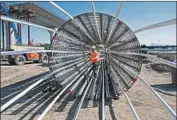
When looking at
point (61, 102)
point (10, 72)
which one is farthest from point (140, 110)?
point (10, 72)

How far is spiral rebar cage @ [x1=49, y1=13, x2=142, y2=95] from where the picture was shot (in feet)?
21.2

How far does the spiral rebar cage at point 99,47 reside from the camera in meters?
6.46

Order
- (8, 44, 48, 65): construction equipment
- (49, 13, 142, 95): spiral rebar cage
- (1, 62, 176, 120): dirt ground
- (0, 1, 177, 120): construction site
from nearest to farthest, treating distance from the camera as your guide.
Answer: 1. (1, 62, 176, 120): dirt ground
2. (0, 1, 177, 120): construction site
3. (49, 13, 142, 95): spiral rebar cage
4. (8, 44, 48, 65): construction equipment

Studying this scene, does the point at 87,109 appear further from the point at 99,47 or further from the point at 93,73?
the point at 99,47

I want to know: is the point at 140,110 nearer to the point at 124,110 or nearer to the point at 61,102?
the point at 124,110

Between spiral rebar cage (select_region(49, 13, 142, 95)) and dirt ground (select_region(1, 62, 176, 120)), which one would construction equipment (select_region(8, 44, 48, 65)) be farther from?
dirt ground (select_region(1, 62, 176, 120))

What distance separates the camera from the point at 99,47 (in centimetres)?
729

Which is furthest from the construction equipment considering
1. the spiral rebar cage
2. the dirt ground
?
the dirt ground

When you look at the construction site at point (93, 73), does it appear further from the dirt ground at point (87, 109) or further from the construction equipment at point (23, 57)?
the construction equipment at point (23, 57)

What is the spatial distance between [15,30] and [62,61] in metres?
14.5

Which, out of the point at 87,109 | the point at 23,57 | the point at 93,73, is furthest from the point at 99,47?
the point at 23,57

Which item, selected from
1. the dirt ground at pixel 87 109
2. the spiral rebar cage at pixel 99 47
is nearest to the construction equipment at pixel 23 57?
the spiral rebar cage at pixel 99 47

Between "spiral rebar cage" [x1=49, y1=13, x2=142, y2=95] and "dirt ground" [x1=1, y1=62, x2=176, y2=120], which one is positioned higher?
"spiral rebar cage" [x1=49, y1=13, x2=142, y2=95]

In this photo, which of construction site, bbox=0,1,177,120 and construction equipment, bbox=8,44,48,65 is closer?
construction site, bbox=0,1,177,120
